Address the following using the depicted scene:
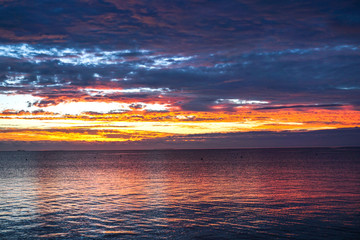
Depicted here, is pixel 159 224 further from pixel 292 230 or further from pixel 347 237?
pixel 347 237

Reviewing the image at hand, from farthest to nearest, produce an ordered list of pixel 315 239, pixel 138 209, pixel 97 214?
pixel 138 209, pixel 97 214, pixel 315 239

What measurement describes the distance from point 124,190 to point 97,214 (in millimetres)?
17859

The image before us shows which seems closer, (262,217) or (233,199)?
(262,217)

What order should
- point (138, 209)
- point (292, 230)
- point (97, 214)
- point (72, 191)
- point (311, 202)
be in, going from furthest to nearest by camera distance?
point (72, 191) → point (311, 202) → point (138, 209) → point (97, 214) → point (292, 230)

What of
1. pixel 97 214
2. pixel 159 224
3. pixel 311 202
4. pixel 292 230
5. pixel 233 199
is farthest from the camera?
pixel 233 199

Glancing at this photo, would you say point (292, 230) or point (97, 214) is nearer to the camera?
point (292, 230)

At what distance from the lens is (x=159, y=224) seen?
1105 inches

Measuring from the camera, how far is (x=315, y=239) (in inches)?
926

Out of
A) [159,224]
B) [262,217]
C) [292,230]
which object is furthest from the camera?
[262,217]

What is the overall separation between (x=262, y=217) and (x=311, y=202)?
1028 centimetres

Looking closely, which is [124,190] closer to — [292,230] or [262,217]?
[262,217]

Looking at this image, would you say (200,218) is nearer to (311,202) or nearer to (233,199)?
(233,199)

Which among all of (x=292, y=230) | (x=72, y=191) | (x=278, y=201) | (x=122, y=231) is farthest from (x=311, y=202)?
(x=72, y=191)

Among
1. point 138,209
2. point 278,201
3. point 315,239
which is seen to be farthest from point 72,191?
point 315,239
